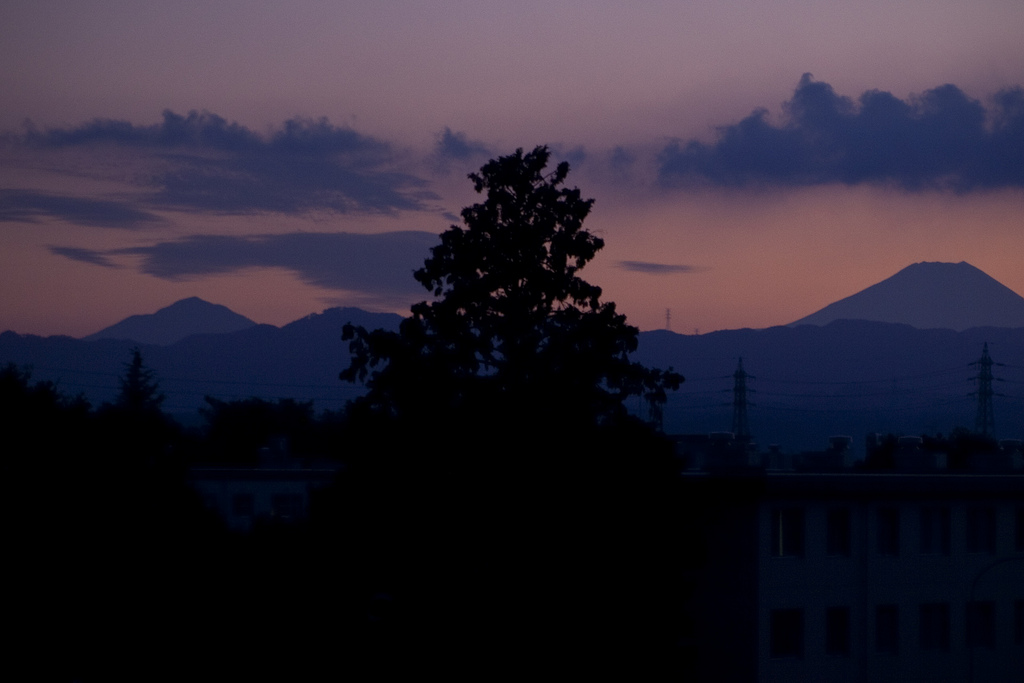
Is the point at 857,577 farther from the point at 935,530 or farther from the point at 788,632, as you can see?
the point at 935,530

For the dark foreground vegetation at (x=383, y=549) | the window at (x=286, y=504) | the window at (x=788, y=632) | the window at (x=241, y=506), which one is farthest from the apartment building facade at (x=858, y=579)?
the window at (x=241, y=506)

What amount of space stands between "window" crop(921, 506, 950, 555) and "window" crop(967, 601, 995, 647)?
202 cm

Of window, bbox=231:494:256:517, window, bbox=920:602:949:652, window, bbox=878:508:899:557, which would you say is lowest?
window, bbox=920:602:949:652

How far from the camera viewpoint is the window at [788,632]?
38.8m

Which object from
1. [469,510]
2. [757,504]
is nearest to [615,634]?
[469,510]

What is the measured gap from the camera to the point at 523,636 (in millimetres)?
31438

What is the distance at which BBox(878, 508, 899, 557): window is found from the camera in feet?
133

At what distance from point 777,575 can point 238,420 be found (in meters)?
78.2

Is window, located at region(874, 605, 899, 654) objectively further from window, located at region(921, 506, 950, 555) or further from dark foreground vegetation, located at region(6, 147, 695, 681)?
dark foreground vegetation, located at region(6, 147, 695, 681)

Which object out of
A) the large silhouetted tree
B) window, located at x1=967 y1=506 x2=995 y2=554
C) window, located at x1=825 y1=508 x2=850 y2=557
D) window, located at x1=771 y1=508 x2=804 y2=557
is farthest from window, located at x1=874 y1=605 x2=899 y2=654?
the large silhouetted tree

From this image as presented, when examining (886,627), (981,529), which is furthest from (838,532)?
(981,529)

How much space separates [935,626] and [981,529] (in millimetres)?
3701

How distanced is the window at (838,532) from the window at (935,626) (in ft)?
11.4

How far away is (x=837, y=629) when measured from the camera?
3978 centimetres
